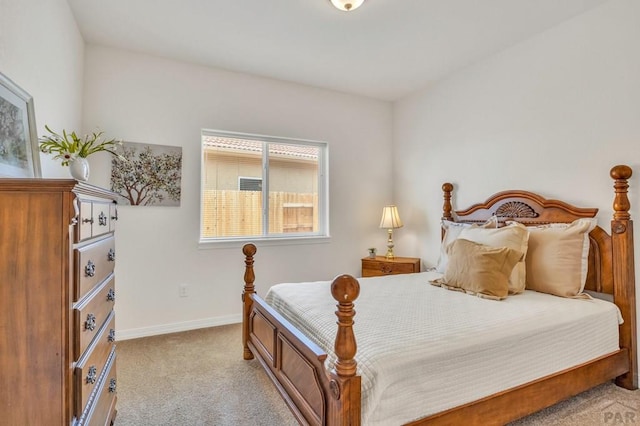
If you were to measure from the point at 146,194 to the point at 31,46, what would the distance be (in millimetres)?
1477

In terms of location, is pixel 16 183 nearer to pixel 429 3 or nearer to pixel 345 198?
pixel 429 3

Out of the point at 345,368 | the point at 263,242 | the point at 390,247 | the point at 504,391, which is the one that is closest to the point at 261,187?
Answer: the point at 263,242

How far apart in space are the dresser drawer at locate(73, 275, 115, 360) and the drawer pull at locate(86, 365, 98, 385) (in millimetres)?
111

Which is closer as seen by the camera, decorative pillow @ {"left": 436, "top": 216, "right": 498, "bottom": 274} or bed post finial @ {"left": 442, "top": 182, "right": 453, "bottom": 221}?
decorative pillow @ {"left": 436, "top": 216, "right": 498, "bottom": 274}

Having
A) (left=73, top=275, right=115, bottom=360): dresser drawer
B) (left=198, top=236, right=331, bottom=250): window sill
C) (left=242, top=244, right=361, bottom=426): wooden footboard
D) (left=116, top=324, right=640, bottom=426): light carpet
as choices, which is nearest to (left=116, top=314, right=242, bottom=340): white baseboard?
(left=116, top=324, right=640, bottom=426): light carpet

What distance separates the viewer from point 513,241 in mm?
2359

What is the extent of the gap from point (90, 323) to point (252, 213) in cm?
246

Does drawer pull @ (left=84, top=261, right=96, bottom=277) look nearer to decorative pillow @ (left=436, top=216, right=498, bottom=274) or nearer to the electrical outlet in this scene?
the electrical outlet

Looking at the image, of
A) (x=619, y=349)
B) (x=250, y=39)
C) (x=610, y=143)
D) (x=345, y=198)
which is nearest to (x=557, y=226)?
(x=610, y=143)

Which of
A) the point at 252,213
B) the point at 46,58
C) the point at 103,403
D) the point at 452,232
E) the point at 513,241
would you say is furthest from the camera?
the point at 252,213

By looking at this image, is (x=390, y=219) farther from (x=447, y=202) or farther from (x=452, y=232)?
(x=452, y=232)

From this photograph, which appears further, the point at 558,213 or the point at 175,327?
the point at 175,327

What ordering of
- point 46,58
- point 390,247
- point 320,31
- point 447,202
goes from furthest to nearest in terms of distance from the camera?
point 390,247 < point 447,202 < point 320,31 < point 46,58

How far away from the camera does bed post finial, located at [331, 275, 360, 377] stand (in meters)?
1.24
